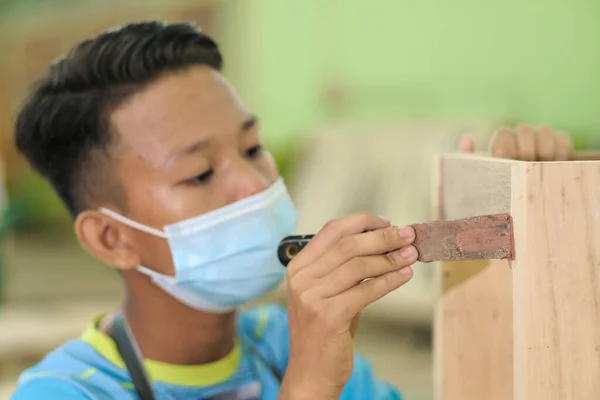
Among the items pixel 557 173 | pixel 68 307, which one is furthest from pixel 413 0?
pixel 557 173

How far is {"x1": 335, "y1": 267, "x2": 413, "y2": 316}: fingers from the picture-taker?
796mm

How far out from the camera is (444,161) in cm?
103

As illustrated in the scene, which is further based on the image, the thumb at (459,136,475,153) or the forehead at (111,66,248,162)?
the thumb at (459,136,475,153)

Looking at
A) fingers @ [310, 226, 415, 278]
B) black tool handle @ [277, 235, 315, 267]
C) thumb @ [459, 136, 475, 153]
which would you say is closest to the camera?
fingers @ [310, 226, 415, 278]

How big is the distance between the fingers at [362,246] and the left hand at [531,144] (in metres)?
0.33

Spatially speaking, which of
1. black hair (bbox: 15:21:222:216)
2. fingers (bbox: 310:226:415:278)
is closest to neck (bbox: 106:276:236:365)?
black hair (bbox: 15:21:222:216)

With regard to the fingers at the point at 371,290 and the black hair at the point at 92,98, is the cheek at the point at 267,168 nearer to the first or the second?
the black hair at the point at 92,98

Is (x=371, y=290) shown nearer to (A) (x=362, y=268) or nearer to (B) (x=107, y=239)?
(A) (x=362, y=268)

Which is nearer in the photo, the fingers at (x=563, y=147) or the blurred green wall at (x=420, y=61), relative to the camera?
the fingers at (x=563, y=147)

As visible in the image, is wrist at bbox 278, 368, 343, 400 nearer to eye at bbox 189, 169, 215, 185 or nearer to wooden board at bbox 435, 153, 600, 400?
wooden board at bbox 435, 153, 600, 400

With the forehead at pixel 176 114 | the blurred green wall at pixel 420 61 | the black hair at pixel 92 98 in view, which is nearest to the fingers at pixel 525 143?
the forehead at pixel 176 114

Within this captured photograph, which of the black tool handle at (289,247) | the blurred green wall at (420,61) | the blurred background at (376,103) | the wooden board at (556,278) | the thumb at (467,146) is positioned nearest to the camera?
the wooden board at (556,278)

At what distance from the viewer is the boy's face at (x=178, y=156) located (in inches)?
41.1

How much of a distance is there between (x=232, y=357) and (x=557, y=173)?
68 centimetres
